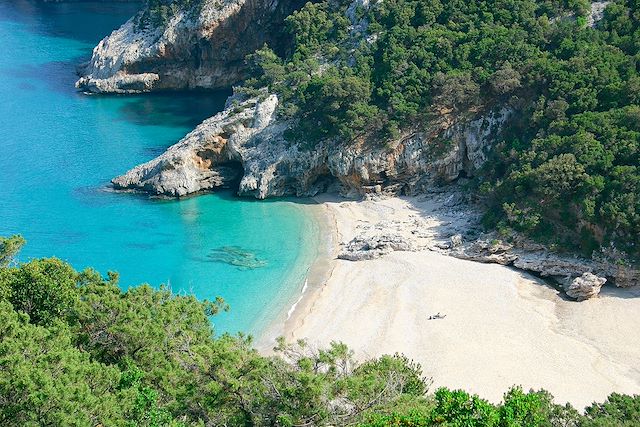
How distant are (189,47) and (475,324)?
4512 centimetres

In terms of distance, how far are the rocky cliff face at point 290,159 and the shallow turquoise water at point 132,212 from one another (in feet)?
5.50

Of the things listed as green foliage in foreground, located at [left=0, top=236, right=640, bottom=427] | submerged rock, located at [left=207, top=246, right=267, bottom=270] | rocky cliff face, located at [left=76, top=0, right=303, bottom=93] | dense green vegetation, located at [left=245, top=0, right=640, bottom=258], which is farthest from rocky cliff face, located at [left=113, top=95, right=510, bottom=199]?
green foliage in foreground, located at [left=0, top=236, right=640, bottom=427]

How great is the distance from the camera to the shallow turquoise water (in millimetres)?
38500

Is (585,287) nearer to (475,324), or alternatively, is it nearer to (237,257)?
(475,324)

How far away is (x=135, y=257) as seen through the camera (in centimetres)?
4047

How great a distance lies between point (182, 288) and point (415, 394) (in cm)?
1829

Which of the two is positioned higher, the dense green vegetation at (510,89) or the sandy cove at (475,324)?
the dense green vegetation at (510,89)

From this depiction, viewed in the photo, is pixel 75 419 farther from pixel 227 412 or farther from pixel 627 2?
pixel 627 2

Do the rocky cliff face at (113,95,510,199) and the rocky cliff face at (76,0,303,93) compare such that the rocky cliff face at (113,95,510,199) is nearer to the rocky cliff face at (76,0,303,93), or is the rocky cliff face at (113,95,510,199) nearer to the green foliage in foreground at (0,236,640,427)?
the rocky cliff face at (76,0,303,93)

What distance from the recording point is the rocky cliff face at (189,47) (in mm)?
64500

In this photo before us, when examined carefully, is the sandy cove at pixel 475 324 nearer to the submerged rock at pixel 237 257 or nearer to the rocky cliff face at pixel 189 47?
the submerged rock at pixel 237 257

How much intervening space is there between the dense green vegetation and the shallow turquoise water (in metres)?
8.78

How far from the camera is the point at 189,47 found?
67250 mm

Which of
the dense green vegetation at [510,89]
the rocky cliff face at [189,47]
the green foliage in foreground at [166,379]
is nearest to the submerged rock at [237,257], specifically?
the dense green vegetation at [510,89]
